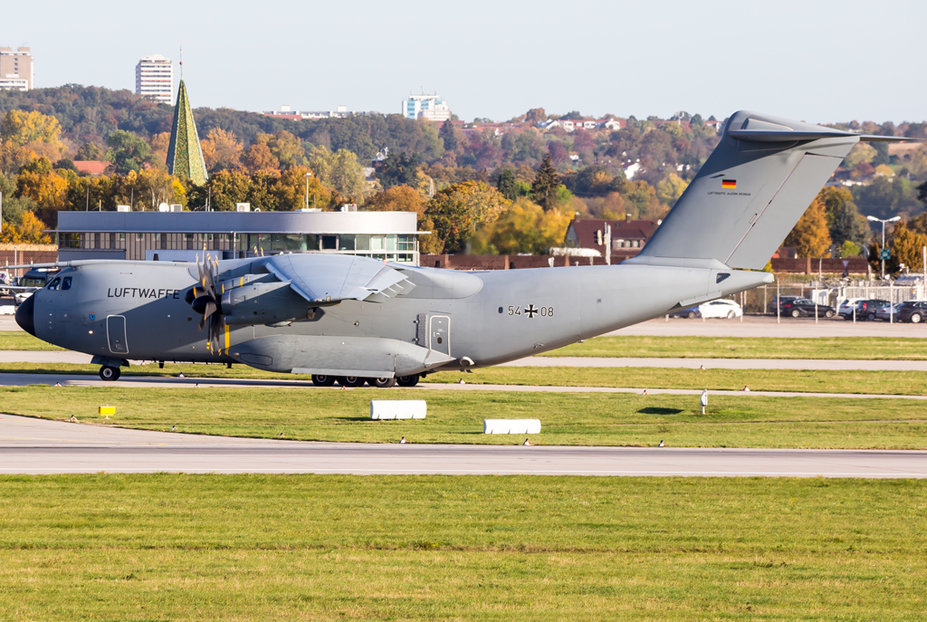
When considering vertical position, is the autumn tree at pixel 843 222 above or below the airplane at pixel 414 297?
above

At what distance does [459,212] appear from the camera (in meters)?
152

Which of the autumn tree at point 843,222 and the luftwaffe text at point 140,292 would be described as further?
the autumn tree at point 843,222

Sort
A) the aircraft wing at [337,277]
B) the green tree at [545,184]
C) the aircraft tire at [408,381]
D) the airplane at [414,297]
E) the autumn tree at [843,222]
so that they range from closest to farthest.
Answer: the aircraft wing at [337,277], the airplane at [414,297], the aircraft tire at [408,381], the green tree at [545,184], the autumn tree at [843,222]

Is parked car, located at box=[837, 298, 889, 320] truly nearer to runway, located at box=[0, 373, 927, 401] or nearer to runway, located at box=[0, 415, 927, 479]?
runway, located at box=[0, 373, 927, 401]

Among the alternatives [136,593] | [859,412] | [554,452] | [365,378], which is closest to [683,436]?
[554,452]

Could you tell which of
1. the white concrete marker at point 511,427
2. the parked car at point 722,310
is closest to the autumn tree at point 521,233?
the parked car at point 722,310

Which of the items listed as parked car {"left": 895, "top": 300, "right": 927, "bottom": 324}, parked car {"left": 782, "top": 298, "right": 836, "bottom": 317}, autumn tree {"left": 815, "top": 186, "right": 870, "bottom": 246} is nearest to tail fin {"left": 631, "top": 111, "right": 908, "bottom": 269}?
parked car {"left": 895, "top": 300, "right": 927, "bottom": 324}

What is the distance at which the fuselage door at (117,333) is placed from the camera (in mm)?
42781

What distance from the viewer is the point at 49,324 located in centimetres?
4381

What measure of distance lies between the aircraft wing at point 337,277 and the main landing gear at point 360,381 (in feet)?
11.7

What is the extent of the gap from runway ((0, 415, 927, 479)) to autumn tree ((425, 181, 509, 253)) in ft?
388

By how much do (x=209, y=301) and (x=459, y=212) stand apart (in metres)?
111

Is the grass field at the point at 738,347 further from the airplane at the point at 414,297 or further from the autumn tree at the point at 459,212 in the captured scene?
the autumn tree at the point at 459,212

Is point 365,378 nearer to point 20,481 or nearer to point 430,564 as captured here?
point 20,481
